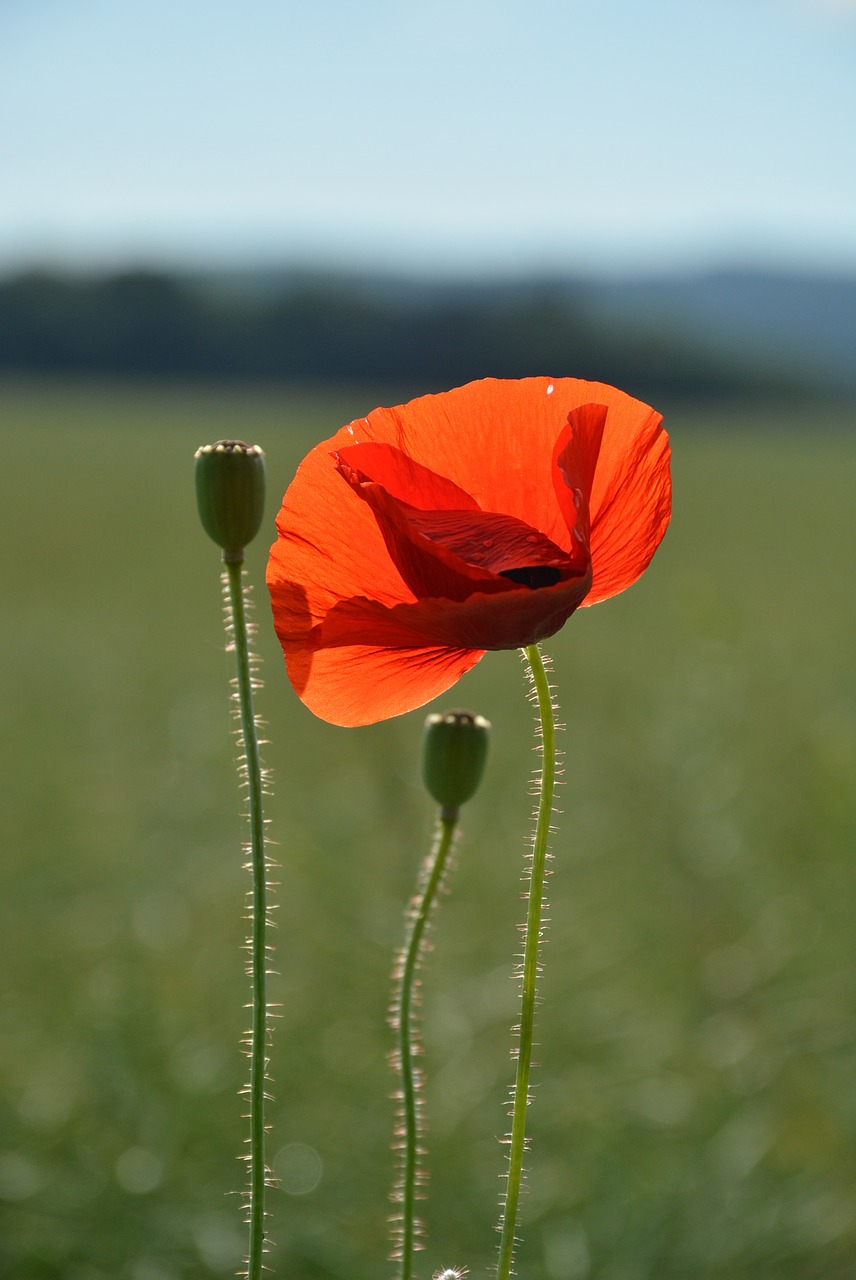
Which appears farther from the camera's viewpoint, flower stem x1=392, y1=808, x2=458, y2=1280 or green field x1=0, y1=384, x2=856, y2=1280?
green field x1=0, y1=384, x2=856, y2=1280

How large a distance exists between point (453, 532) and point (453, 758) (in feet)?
0.16

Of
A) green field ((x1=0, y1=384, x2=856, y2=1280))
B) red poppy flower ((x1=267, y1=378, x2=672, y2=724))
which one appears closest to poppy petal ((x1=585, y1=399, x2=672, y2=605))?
red poppy flower ((x1=267, y1=378, x2=672, y2=724))

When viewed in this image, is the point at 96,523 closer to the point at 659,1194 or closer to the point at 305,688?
the point at 659,1194

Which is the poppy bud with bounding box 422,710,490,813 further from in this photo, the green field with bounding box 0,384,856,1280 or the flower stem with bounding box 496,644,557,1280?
the green field with bounding box 0,384,856,1280

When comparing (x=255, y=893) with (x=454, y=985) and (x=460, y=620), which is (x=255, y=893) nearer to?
(x=460, y=620)

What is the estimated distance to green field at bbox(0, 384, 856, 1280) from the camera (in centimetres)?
79

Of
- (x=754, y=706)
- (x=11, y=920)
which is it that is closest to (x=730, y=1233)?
(x=11, y=920)

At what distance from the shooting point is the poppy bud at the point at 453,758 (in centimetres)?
27

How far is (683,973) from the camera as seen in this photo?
1137 mm

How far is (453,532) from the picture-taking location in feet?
0.86

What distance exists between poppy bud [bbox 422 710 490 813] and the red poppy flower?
0.4 inches

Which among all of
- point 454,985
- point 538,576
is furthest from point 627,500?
point 454,985

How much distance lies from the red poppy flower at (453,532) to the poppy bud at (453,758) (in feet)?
0.04

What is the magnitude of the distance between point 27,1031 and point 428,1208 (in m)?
0.35
